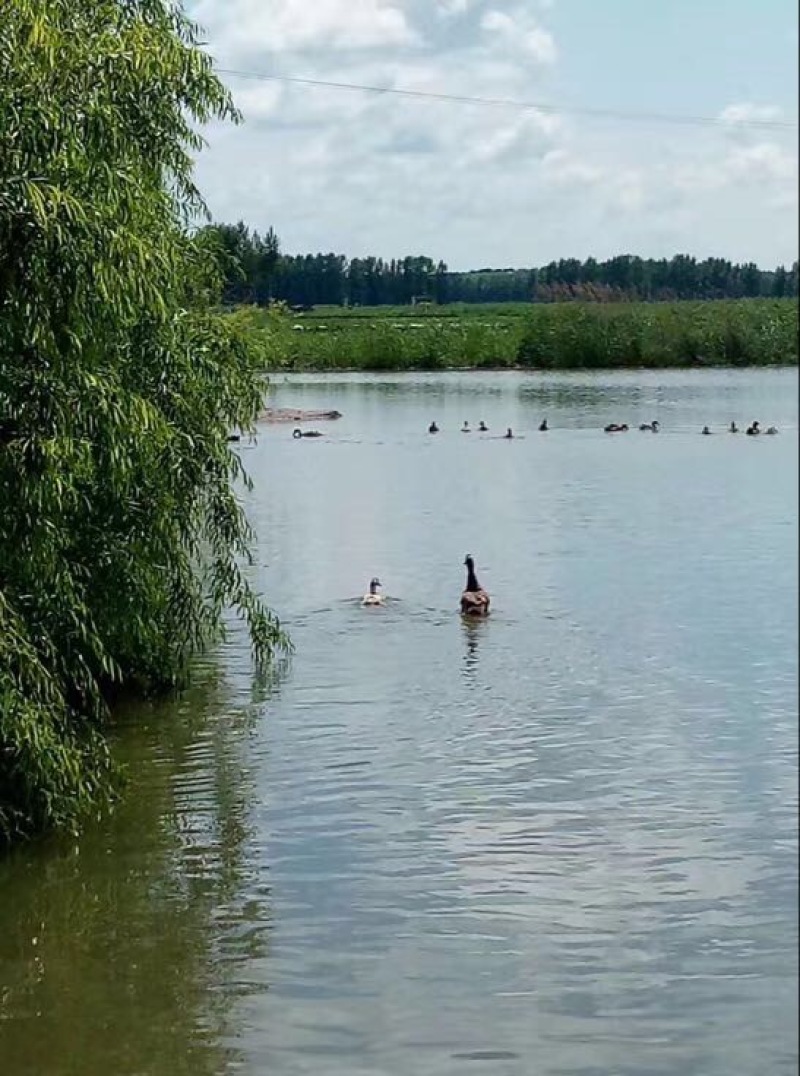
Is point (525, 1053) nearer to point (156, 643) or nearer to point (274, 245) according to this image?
point (156, 643)

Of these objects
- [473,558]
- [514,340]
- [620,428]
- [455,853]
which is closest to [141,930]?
[455,853]

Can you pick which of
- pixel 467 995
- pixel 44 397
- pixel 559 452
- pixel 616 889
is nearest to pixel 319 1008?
pixel 467 995

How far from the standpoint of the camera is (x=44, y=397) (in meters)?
11.9

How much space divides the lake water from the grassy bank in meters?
A: 38.2

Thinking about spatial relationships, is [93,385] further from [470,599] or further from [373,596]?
[373,596]

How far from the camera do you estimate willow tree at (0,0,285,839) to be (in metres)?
11.4

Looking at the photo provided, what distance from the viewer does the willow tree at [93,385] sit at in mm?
11359

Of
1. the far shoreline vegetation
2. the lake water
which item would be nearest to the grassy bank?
the far shoreline vegetation

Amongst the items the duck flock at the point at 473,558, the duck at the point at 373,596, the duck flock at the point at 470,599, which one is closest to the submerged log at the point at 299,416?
the duck flock at the point at 473,558

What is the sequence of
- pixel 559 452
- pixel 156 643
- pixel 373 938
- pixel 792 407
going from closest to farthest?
pixel 792 407
pixel 373 938
pixel 156 643
pixel 559 452

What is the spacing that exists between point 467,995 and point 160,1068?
2.04 m

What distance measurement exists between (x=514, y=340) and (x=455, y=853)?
87606mm

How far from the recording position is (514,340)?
9881 cm

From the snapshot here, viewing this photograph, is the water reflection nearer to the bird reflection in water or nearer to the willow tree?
the willow tree
